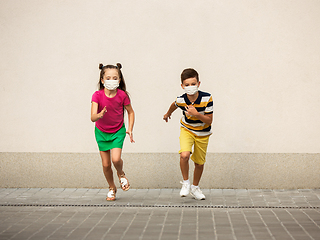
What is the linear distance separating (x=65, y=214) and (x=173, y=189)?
7.16 ft

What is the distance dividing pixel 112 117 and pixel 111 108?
14cm

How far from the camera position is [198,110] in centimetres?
652

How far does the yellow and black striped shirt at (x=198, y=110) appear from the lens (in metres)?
6.49

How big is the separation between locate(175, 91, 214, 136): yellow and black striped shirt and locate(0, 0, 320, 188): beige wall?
30.8 inches

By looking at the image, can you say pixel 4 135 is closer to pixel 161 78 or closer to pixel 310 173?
pixel 161 78

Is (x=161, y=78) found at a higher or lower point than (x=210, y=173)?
higher

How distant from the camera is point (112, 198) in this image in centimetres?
672

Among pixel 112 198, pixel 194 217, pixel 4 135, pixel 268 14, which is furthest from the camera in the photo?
pixel 4 135

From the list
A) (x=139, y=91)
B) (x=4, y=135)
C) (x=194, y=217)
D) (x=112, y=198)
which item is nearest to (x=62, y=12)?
(x=139, y=91)

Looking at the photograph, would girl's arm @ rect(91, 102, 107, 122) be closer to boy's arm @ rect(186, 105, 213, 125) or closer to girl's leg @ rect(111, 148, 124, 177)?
girl's leg @ rect(111, 148, 124, 177)

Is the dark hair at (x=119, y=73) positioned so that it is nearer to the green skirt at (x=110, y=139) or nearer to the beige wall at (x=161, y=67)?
the green skirt at (x=110, y=139)

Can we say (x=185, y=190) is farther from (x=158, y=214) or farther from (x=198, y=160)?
(x=158, y=214)

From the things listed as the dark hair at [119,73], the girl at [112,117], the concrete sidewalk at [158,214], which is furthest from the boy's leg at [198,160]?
the dark hair at [119,73]

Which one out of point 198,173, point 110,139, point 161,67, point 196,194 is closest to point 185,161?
point 198,173
